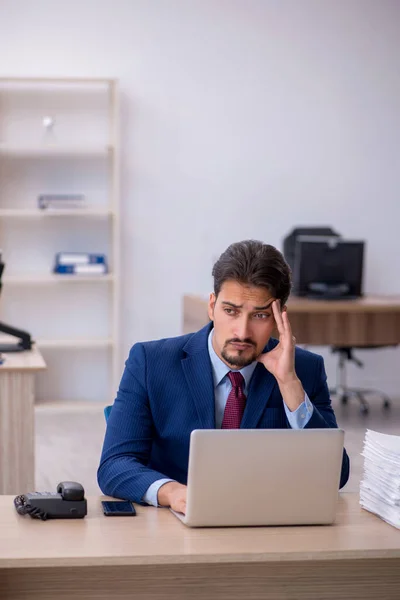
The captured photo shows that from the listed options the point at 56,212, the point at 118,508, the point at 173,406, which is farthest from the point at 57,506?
the point at 56,212

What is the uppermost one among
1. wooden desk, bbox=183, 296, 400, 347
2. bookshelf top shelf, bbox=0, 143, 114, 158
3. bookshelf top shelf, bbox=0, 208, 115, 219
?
bookshelf top shelf, bbox=0, 143, 114, 158

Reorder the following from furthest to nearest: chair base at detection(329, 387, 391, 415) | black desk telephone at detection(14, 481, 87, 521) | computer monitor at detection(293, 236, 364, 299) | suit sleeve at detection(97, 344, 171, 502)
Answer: chair base at detection(329, 387, 391, 415) → computer monitor at detection(293, 236, 364, 299) → suit sleeve at detection(97, 344, 171, 502) → black desk telephone at detection(14, 481, 87, 521)

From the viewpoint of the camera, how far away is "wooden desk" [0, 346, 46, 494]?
4062 millimetres

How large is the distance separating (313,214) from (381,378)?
155 centimetres

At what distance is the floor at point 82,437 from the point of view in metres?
5.16

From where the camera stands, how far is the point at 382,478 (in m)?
2.02

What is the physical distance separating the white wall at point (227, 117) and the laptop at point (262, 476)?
578 centimetres

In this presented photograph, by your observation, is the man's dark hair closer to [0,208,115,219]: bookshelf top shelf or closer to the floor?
the floor

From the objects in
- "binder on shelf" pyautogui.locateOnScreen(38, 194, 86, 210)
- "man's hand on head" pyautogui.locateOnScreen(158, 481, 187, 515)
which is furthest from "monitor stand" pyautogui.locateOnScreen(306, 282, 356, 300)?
"man's hand on head" pyautogui.locateOnScreen(158, 481, 187, 515)

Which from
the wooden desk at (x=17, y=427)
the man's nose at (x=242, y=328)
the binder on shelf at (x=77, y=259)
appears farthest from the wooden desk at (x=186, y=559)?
the binder on shelf at (x=77, y=259)

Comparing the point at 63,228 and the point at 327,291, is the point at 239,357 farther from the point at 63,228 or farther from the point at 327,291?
the point at 63,228

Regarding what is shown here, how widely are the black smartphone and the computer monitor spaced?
184 inches

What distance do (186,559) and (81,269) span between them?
18.4 feet

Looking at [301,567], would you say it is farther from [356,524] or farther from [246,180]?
[246,180]
